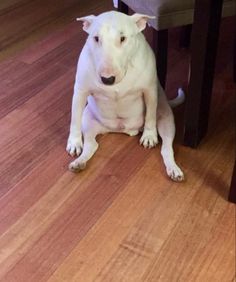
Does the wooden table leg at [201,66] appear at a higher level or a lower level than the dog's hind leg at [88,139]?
higher

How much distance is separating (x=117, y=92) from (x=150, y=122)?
0.18 metres

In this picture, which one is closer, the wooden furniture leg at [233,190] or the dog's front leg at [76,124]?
the wooden furniture leg at [233,190]

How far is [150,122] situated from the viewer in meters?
1.65

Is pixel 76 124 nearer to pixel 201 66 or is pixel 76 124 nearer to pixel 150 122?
pixel 150 122

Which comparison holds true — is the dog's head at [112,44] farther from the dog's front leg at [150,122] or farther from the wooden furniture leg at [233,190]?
the wooden furniture leg at [233,190]

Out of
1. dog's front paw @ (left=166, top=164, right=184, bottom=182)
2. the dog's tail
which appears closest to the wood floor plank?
dog's front paw @ (left=166, top=164, right=184, bottom=182)

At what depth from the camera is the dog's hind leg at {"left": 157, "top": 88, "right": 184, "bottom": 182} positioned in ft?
5.02

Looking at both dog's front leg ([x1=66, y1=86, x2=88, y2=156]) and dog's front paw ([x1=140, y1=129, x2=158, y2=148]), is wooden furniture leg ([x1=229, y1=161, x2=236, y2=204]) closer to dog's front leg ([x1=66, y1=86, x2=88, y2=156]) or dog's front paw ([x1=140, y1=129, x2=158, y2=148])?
dog's front paw ([x1=140, y1=129, x2=158, y2=148])

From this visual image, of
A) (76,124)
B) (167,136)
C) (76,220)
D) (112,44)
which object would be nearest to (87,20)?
(112,44)

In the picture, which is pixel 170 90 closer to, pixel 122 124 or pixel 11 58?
pixel 122 124

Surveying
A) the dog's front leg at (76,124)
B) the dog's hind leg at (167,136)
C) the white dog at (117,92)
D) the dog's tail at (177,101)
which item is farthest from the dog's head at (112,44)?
the dog's tail at (177,101)

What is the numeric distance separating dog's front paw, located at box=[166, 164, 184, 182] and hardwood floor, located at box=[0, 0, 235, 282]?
0.02m

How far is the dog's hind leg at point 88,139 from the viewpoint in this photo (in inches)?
61.7

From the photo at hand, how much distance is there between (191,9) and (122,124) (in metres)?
0.42
